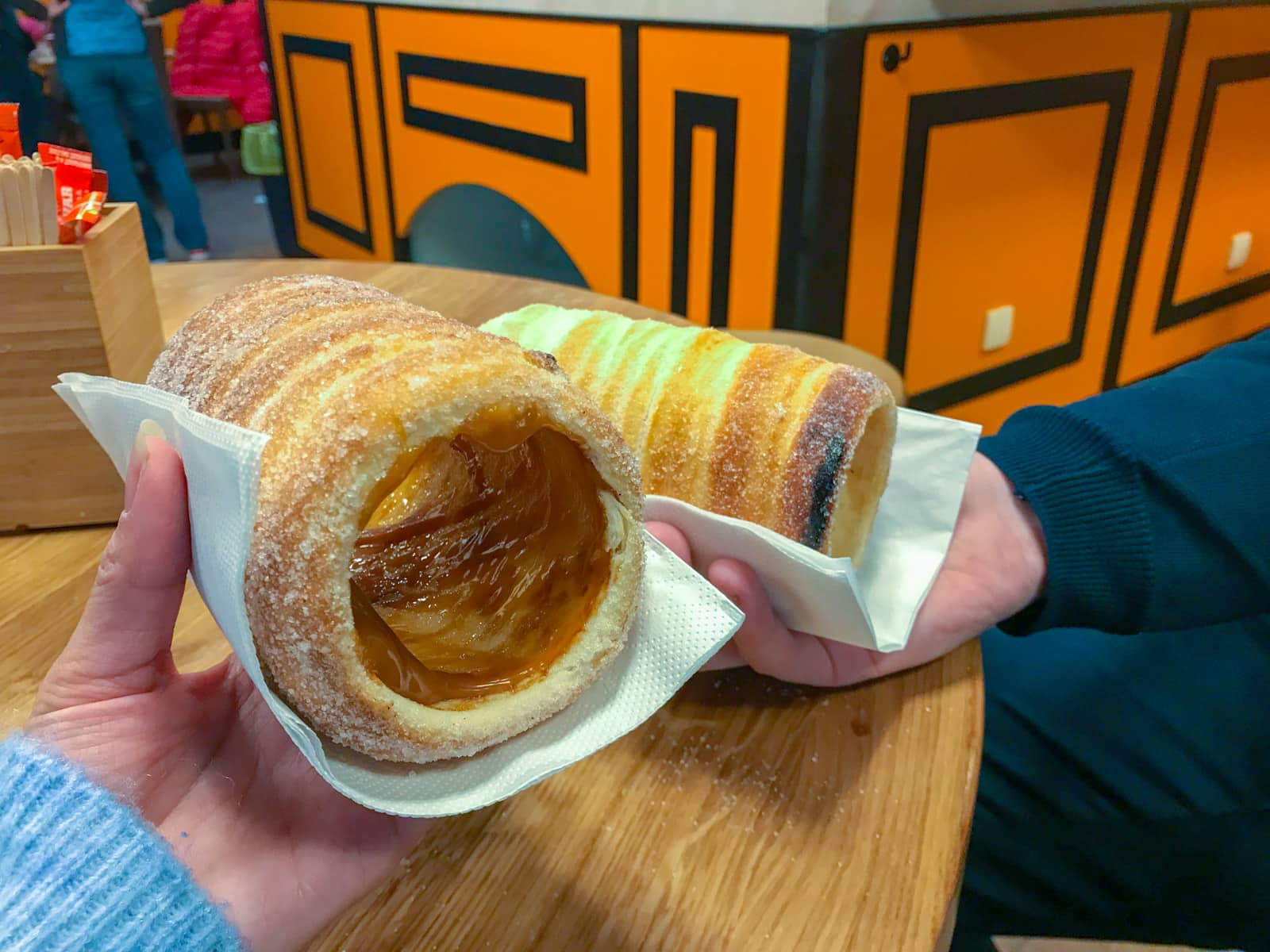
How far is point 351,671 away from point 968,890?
83 centimetres

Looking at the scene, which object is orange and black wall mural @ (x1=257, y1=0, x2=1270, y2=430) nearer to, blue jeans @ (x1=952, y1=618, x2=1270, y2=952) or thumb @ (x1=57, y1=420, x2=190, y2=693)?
blue jeans @ (x1=952, y1=618, x2=1270, y2=952)

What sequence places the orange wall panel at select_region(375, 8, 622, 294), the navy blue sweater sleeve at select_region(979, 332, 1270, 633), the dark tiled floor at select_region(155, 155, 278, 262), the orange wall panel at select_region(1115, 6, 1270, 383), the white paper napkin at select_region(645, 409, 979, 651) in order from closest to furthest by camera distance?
the white paper napkin at select_region(645, 409, 979, 651)
the navy blue sweater sleeve at select_region(979, 332, 1270, 633)
the orange wall panel at select_region(375, 8, 622, 294)
the orange wall panel at select_region(1115, 6, 1270, 383)
the dark tiled floor at select_region(155, 155, 278, 262)

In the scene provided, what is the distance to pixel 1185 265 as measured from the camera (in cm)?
303

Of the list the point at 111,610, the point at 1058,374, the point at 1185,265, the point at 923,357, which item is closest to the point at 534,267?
the point at 923,357

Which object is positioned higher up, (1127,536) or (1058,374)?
(1127,536)

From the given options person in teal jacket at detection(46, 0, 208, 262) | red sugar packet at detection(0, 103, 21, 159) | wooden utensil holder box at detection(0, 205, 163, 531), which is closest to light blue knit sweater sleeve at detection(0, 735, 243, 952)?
wooden utensil holder box at detection(0, 205, 163, 531)

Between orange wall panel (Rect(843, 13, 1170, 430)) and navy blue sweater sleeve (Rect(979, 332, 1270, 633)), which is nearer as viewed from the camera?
navy blue sweater sleeve (Rect(979, 332, 1270, 633))

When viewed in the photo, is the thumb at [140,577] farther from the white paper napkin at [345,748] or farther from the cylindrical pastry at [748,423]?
the cylindrical pastry at [748,423]

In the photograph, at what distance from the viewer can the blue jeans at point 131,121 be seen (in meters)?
4.07

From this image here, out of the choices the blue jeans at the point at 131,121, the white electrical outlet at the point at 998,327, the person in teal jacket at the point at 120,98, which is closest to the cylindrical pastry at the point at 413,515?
the white electrical outlet at the point at 998,327

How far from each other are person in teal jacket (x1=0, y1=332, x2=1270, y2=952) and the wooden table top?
0.10ft

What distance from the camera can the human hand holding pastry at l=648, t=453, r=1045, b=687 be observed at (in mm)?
759

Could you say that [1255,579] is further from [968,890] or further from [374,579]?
[374,579]

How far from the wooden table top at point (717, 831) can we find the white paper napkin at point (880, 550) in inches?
2.5
